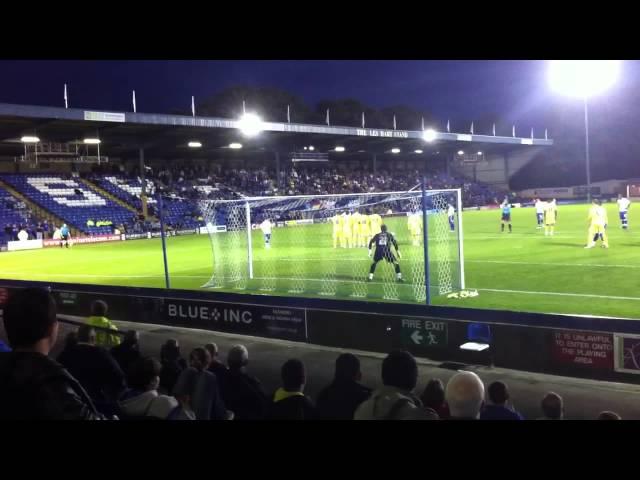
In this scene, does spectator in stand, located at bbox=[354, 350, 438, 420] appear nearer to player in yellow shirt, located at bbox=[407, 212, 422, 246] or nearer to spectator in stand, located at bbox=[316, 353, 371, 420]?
spectator in stand, located at bbox=[316, 353, 371, 420]

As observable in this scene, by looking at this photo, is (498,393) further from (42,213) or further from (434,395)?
(42,213)

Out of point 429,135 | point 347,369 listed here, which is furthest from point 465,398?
point 429,135

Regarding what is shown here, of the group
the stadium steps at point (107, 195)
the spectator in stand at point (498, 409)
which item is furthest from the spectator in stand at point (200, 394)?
the stadium steps at point (107, 195)

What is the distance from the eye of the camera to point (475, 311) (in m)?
9.05

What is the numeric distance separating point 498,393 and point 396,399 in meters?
1.14

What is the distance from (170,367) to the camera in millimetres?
6035

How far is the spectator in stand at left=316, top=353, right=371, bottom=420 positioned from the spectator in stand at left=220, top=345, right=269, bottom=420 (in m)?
0.59

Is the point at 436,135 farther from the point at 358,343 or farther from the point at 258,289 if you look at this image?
the point at 358,343

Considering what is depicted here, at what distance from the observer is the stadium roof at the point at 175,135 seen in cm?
3497

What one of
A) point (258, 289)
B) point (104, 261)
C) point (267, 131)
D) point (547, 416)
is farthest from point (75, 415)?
point (267, 131)

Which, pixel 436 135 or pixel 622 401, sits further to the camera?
pixel 436 135

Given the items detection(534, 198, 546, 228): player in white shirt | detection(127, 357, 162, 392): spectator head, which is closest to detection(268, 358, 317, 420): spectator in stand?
detection(127, 357, 162, 392): spectator head

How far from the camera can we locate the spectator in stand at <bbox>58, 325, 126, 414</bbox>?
5.76 m

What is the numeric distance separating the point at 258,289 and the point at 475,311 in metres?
8.68
